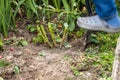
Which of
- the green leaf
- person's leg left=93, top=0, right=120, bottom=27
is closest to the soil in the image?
the green leaf

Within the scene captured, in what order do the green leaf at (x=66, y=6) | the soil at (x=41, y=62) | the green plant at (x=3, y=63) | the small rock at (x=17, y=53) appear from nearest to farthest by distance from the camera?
the soil at (x=41, y=62), the green plant at (x=3, y=63), the small rock at (x=17, y=53), the green leaf at (x=66, y=6)

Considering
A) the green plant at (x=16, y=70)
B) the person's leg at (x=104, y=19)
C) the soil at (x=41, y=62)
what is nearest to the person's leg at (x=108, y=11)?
the person's leg at (x=104, y=19)

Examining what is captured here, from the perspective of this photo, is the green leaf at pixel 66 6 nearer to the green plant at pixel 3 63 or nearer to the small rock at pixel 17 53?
the small rock at pixel 17 53

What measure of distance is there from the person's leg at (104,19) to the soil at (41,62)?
45cm

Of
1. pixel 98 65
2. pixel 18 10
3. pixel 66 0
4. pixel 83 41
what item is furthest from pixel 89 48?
pixel 18 10

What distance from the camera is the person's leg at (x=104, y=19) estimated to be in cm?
276

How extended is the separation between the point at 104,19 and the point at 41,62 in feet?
2.62

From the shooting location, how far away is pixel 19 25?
397 centimetres

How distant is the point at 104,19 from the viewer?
9.42ft

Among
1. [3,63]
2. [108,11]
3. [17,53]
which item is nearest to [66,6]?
[17,53]

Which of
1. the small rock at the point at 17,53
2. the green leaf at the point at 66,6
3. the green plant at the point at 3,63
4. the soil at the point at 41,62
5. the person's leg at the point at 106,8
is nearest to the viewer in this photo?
the person's leg at the point at 106,8

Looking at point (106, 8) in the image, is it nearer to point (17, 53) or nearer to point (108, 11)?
point (108, 11)

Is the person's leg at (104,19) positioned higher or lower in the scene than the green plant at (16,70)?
higher

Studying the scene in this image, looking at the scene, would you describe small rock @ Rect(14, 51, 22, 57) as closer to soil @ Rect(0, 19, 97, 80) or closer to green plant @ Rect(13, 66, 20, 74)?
soil @ Rect(0, 19, 97, 80)
